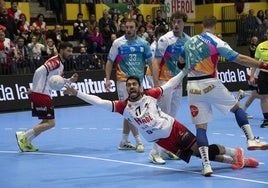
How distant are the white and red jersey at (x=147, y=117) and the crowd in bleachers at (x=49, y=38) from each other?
9.04 metres

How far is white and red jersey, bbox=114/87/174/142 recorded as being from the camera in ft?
21.9

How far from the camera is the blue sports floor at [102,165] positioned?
20.7 ft

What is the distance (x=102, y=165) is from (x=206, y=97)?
6.13 ft

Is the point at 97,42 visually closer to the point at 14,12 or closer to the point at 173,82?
the point at 14,12

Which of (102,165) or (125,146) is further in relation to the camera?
(125,146)

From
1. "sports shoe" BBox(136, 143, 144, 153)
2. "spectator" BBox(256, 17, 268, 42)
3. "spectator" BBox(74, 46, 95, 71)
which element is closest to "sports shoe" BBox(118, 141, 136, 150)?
"sports shoe" BBox(136, 143, 144, 153)

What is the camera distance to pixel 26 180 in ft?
21.7

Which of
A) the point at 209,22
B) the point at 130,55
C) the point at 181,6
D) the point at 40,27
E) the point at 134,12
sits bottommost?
the point at 130,55

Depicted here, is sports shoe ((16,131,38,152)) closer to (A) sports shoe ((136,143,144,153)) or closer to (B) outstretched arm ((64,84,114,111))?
(A) sports shoe ((136,143,144,153))

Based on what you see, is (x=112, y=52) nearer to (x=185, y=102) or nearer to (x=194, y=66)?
(x=194, y=66)

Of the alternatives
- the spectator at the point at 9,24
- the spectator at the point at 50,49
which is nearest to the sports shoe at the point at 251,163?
the spectator at the point at 50,49

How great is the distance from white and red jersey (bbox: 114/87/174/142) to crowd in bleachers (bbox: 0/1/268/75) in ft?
29.6

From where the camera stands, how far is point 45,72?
871 centimetres

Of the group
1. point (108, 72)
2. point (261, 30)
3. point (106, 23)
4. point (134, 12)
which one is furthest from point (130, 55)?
point (261, 30)
